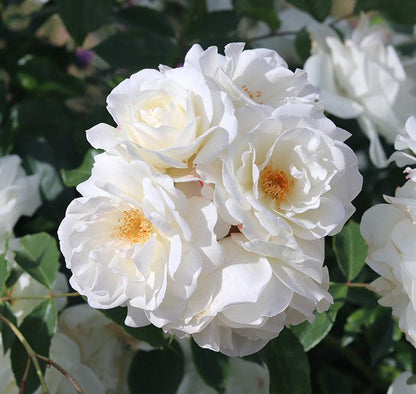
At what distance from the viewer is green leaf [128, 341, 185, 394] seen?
71 centimetres

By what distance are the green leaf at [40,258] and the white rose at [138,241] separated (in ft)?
0.51

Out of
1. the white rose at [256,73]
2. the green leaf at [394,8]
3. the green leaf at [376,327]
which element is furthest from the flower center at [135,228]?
the green leaf at [394,8]

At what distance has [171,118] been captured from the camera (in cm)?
49

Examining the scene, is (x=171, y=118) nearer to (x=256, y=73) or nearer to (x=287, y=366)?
(x=256, y=73)

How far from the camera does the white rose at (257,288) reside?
0.47 m

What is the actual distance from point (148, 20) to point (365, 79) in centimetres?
31

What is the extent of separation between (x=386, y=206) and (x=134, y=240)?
0.73 ft

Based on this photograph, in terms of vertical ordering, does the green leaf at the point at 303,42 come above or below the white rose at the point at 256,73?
below

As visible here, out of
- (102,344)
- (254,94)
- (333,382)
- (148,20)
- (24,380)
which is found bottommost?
(333,382)

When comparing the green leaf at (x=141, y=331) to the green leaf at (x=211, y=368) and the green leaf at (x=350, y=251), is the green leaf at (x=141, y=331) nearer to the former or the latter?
the green leaf at (x=211, y=368)

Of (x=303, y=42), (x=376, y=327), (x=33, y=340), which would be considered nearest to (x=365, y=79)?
(x=303, y=42)

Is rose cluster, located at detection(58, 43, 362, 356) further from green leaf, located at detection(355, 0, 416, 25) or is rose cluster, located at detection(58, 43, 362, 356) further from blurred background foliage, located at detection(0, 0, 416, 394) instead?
green leaf, located at detection(355, 0, 416, 25)

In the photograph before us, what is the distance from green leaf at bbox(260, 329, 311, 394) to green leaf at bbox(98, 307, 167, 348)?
106 mm

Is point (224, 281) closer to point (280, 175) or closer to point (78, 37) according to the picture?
point (280, 175)
